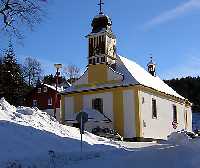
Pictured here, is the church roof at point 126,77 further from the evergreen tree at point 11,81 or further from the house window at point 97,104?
the evergreen tree at point 11,81

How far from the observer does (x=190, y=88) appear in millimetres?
90812

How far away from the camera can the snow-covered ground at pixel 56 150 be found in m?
13.2

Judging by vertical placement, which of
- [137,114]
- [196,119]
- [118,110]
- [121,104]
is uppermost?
[121,104]

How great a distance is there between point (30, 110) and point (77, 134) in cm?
280

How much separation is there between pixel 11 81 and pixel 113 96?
78.5ft

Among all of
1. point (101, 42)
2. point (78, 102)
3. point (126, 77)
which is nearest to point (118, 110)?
point (126, 77)

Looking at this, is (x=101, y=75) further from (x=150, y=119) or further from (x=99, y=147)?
(x=99, y=147)

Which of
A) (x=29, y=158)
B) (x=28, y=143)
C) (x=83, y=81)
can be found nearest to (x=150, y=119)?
(x=83, y=81)

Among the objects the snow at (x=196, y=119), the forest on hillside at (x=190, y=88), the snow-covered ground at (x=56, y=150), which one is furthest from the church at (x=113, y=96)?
the forest on hillside at (x=190, y=88)

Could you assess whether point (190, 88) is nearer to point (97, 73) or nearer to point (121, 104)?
point (97, 73)

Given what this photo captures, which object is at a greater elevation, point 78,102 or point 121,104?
point 78,102

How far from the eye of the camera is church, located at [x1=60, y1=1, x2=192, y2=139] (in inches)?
1563

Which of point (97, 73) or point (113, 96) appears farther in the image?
point (97, 73)

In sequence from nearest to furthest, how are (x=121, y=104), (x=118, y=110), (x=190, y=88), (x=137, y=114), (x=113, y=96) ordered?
(x=137, y=114) < (x=121, y=104) < (x=118, y=110) < (x=113, y=96) < (x=190, y=88)
